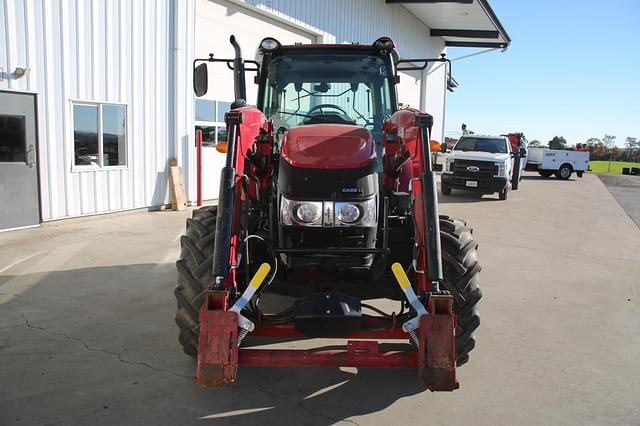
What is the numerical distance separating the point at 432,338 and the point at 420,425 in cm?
67

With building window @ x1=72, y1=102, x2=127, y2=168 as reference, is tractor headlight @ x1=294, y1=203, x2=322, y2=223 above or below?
below

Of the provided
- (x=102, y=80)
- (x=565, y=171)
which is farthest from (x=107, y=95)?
(x=565, y=171)

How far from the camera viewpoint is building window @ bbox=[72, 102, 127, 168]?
352 inches

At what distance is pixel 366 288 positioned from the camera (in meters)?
3.66

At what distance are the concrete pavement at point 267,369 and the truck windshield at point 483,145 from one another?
930 cm

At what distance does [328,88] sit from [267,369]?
98.9 inches

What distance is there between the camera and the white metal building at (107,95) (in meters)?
7.89

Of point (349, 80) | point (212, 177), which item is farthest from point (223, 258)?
point (212, 177)

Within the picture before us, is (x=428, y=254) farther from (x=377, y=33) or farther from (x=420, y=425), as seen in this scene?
(x=377, y=33)

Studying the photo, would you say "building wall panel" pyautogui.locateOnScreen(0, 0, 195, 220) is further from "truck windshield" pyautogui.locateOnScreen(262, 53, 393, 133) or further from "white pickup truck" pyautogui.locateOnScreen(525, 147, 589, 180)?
"white pickup truck" pyautogui.locateOnScreen(525, 147, 589, 180)

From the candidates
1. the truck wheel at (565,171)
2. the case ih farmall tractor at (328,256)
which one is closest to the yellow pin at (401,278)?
the case ih farmall tractor at (328,256)

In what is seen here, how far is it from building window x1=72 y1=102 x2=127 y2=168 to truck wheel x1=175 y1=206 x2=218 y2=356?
6436 millimetres

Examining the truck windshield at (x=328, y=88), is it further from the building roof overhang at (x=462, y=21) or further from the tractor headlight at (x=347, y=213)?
the building roof overhang at (x=462, y=21)

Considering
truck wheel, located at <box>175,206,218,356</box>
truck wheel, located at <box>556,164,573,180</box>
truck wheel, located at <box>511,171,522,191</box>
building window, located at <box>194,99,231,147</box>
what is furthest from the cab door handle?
truck wheel, located at <box>556,164,573,180</box>
